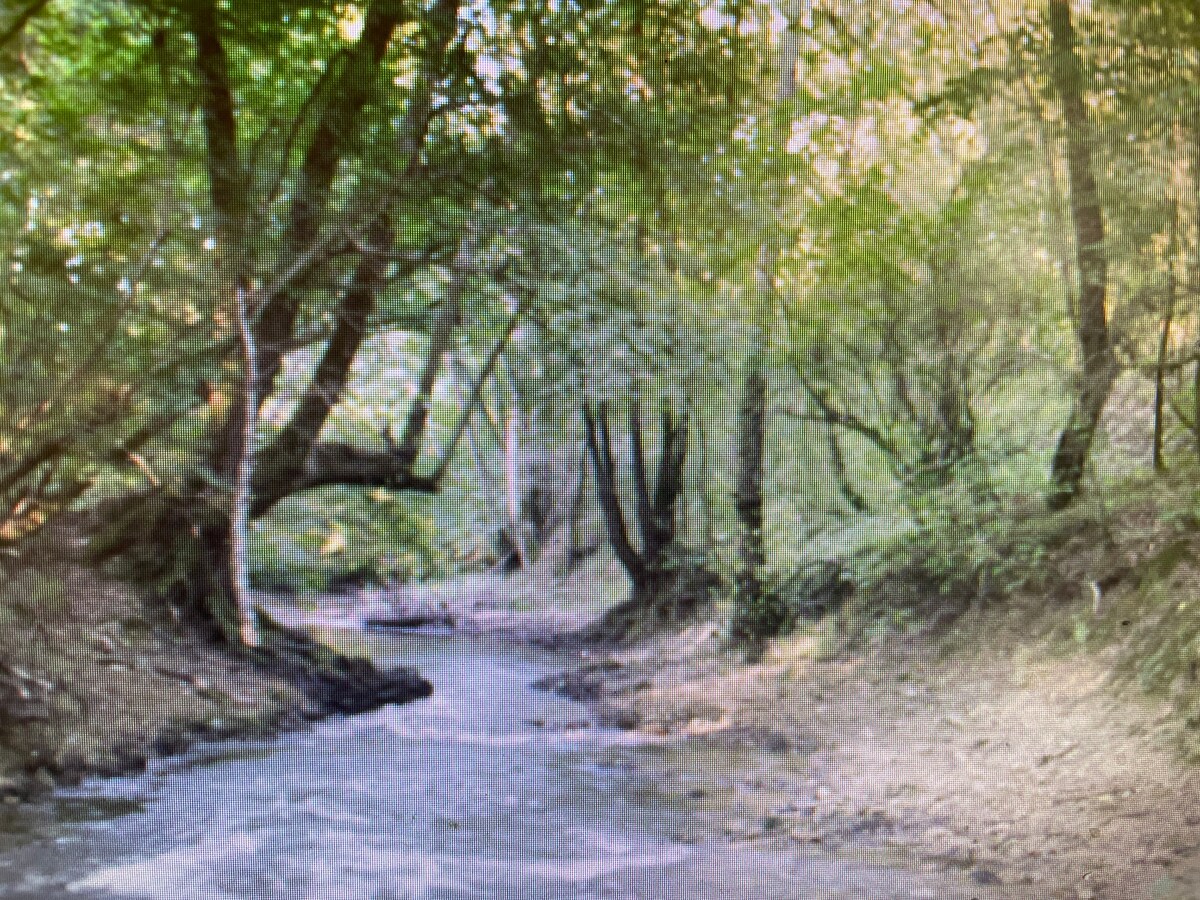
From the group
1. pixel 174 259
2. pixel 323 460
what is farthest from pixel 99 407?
pixel 323 460

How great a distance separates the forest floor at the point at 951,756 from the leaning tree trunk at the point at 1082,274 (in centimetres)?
34

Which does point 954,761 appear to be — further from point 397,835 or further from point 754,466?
point 754,466

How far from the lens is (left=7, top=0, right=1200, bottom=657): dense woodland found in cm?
188

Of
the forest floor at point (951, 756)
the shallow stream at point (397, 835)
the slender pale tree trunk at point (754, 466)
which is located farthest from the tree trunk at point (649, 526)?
the shallow stream at point (397, 835)

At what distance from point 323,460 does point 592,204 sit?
1.36 meters

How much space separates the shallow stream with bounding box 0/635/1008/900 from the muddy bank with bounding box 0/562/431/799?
4.2 inches

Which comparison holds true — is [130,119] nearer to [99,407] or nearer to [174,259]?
[174,259]

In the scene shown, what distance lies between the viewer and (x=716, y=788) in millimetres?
2037

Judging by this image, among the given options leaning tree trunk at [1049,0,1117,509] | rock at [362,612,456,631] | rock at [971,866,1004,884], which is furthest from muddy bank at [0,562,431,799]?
leaning tree trunk at [1049,0,1117,509]

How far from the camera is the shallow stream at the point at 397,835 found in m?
1.37

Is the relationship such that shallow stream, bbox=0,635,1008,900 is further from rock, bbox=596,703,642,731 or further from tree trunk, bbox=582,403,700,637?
tree trunk, bbox=582,403,700,637

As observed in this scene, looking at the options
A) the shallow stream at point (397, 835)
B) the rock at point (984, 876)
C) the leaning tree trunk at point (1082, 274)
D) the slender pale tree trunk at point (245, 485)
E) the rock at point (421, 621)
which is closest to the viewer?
the rock at point (984, 876)

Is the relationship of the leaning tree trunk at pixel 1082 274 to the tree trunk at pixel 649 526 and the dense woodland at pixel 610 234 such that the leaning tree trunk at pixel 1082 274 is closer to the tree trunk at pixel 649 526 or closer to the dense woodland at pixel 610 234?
the dense woodland at pixel 610 234

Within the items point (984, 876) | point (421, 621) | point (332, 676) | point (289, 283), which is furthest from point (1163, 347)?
point (421, 621)
